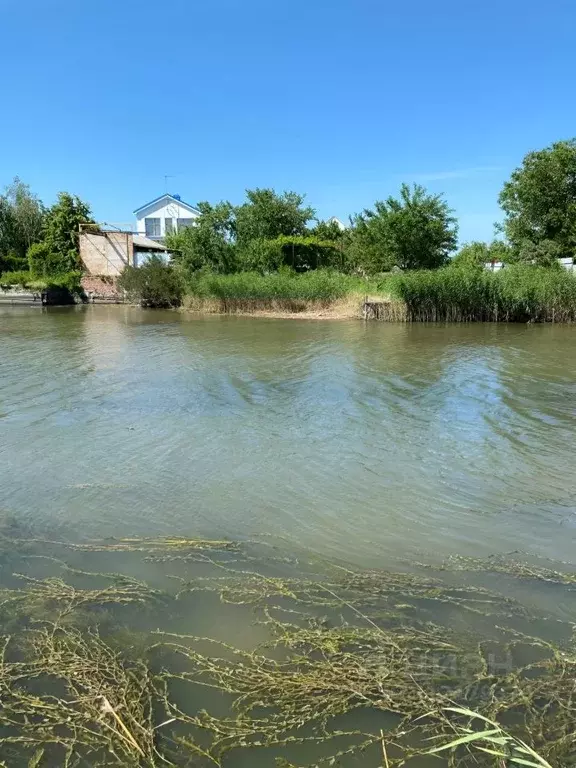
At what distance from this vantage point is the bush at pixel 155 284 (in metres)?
35.7

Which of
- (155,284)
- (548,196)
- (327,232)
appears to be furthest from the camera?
(327,232)

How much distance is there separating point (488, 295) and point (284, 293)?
32.5ft

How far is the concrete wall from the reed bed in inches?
1666

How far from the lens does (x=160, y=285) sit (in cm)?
3569

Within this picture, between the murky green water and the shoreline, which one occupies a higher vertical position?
the shoreline

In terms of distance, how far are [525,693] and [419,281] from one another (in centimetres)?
2368

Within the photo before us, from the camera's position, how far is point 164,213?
6225 cm

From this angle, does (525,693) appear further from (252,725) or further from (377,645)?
A: (252,725)

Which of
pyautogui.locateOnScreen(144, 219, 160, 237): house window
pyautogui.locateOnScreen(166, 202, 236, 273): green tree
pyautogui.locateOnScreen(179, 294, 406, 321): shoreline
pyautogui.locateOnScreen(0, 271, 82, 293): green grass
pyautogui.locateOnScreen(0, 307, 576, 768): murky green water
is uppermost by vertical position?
pyautogui.locateOnScreen(144, 219, 160, 237): house window

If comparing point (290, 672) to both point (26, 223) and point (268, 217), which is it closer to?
point (268, 217)

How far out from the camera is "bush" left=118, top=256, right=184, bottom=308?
1405 inches

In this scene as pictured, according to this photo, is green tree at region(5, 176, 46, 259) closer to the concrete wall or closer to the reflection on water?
the concrete wall

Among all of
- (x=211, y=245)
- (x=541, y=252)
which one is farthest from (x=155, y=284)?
(x=541, y=252)

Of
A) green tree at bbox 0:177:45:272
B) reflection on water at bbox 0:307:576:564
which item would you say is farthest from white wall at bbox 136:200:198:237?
reflection on water at bbox 0:307:576:564
